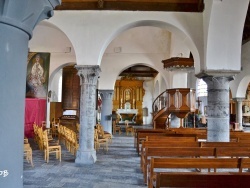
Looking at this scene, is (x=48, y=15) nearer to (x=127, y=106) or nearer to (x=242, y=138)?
(x=242, y=138)

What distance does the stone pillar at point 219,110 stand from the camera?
696 centimetres

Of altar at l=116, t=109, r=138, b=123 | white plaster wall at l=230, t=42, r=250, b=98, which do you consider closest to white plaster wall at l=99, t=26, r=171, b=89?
white plaster wall at l=230, t=42, r=250, b=98

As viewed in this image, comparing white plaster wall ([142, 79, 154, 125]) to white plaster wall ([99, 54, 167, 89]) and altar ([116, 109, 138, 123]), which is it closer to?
altar ([116, 109, 138, 123])

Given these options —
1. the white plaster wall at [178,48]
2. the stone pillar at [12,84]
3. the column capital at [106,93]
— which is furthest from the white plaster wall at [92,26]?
the column capital at [106,93]

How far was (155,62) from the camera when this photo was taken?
45.7 ft

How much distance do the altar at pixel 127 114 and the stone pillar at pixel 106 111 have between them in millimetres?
8427

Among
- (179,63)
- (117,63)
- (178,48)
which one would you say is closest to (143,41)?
(117,63)

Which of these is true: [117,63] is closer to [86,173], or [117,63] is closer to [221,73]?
[221,73]

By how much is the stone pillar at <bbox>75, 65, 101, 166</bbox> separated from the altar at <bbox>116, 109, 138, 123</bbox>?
15.6m

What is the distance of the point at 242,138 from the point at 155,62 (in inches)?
275

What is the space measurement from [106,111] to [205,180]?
1207cm

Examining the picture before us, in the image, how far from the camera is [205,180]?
8.87 feet

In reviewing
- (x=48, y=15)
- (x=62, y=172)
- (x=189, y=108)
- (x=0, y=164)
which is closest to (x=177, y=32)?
(x=189, y=108)

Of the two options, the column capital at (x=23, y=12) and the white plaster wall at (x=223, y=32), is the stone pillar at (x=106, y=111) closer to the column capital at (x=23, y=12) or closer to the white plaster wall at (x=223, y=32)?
the white plaster wall at (x=223, y=32)
